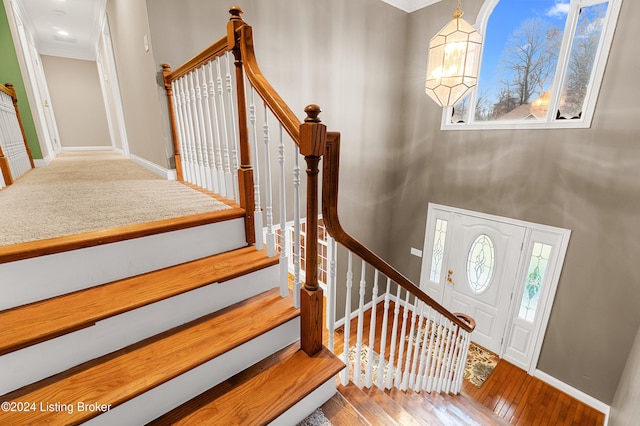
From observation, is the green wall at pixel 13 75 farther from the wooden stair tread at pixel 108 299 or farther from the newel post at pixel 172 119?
the wooden stair tread at pixel 108 299

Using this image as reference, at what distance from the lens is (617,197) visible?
3.14 metres

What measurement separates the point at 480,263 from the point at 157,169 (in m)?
4.90

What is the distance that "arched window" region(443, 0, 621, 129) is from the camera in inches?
125

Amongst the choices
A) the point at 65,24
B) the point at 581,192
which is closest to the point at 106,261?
the point at 581,192

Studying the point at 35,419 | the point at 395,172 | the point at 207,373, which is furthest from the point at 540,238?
the point at 35,419

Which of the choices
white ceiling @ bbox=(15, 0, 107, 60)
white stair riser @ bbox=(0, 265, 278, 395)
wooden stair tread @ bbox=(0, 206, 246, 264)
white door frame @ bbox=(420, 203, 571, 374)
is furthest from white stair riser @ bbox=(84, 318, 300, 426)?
white ceiling @ bbox=(15, 0, 107, 60)

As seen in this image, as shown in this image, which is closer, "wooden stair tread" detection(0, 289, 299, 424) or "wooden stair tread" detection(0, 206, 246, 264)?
"wooden stair tread" detection(0, 289, 299, 424)

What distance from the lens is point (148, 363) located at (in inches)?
45.8

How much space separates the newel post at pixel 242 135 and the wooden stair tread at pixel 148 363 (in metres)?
0.54

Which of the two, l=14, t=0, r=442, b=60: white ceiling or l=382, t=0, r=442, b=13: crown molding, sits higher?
l=382, t=0, r=442, b=13: crown molding

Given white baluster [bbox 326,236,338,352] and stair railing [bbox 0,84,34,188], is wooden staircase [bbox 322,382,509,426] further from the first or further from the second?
stair railing [bbox 0,84,34,188]

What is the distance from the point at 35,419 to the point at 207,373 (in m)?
0.57

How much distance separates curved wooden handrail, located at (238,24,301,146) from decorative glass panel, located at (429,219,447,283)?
4215 mm

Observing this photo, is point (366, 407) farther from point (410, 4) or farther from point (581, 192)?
point (410, 4)
